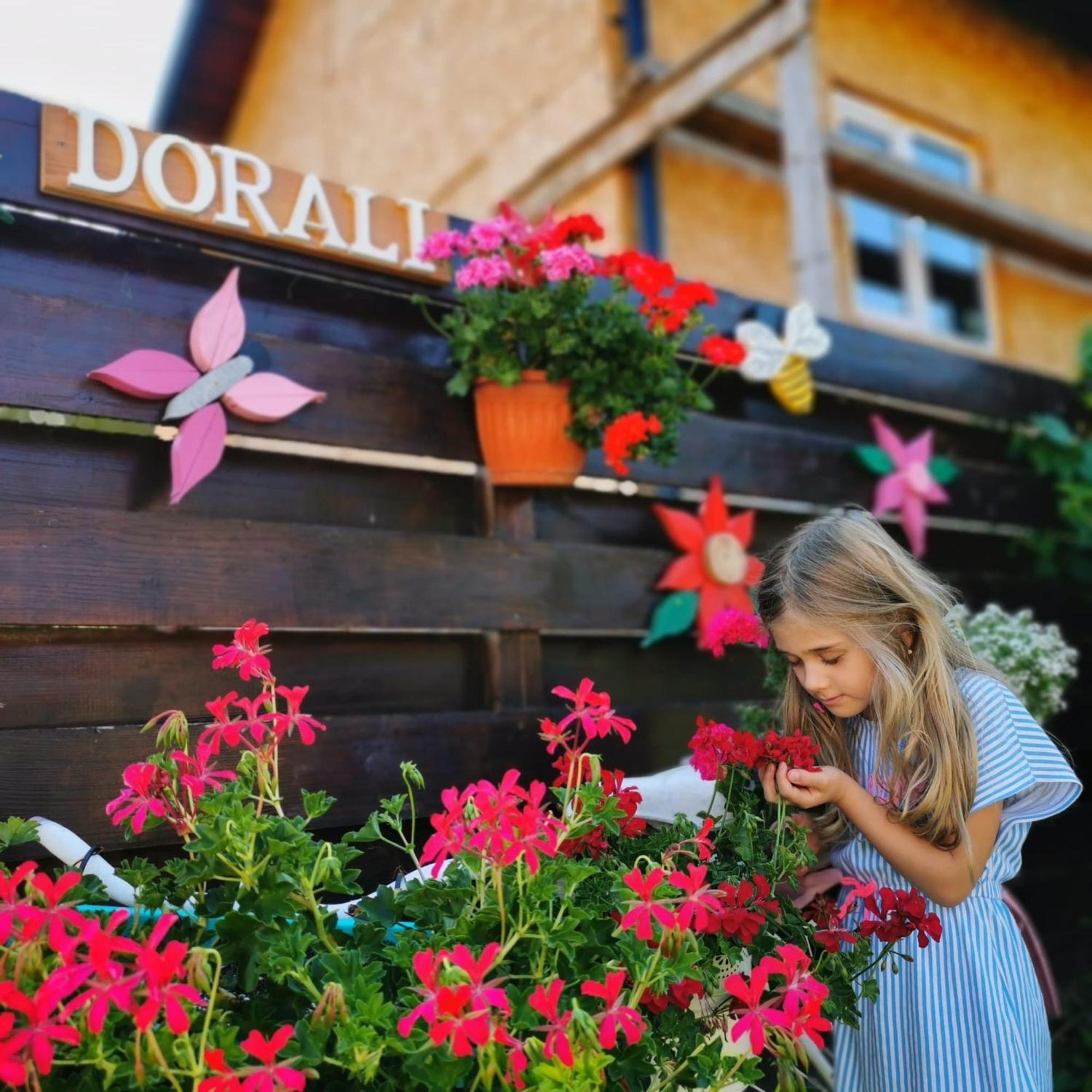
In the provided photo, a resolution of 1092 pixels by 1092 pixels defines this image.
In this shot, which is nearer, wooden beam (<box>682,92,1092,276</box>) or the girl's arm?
the girl's arm

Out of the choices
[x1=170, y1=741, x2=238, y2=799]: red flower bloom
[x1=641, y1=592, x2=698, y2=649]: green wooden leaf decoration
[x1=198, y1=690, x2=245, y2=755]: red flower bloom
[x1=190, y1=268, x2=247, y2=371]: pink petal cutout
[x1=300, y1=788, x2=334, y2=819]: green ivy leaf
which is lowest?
[x1=300, y1=788, x2=334, y2=819]: green ivy leaf

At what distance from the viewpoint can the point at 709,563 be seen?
3066 millimetres

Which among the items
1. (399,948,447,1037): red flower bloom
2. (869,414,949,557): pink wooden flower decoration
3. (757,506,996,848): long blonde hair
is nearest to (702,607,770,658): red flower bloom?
(757,506,996,848): long blonde hair

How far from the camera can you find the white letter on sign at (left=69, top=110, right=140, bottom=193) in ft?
7.36

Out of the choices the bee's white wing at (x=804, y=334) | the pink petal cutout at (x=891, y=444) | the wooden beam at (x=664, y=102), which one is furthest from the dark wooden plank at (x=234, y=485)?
the wooden beam at (x=664, y=102)

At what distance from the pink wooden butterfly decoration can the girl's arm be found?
4.10 ft

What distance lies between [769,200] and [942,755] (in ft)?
17.5

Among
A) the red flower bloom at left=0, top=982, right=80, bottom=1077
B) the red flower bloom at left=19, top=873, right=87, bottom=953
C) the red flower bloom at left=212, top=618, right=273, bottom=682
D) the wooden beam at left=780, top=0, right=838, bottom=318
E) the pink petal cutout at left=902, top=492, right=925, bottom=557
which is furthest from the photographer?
the wooden beam at left=780, top=0, right=838, bottom=318

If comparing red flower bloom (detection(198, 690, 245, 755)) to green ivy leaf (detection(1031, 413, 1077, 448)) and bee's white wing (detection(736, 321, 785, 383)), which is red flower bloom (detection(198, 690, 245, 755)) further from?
green ivy leaf (detection(1031, 413, 1077, 448))

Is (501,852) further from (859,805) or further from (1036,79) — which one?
(1036,79)

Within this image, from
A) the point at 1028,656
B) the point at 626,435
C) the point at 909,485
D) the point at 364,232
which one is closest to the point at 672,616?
the point at 626,435

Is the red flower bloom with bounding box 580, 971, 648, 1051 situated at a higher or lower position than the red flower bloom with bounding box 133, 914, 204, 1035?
lower

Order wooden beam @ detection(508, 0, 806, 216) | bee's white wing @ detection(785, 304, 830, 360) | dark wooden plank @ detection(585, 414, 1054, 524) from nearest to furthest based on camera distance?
dark wooden plank @ detection(585, 414, 1054, 524), bee's white wing @ detection(785, 304, 830, 360), wooden beam @ detection(508, 0, 806, 216)

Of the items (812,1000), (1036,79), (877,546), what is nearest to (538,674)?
(877,546)
